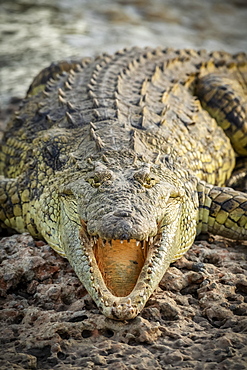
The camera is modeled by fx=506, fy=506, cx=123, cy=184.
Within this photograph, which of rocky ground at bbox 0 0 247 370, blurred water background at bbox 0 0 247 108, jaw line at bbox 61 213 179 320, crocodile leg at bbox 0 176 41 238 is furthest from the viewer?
blurred water background at bbox 0 0 247 108

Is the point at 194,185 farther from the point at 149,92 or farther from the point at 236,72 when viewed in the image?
the point at 236,72

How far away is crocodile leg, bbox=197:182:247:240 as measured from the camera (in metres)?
4.17

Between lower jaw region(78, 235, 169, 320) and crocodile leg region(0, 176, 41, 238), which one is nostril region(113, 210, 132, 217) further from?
crocodile leg region(0, 176, 41, 238)

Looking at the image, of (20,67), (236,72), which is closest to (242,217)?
(236,72)

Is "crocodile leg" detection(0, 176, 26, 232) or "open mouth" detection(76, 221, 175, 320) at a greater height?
"open mouth" detection(76, 221, 175, 320)

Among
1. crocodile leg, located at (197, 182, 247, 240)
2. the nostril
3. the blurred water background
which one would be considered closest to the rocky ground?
crocodile leg, located at (197, 182, 247, 240)

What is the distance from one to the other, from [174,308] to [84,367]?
76 centimetres

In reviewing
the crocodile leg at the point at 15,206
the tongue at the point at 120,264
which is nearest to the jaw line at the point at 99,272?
the tongue at the point at 120,264

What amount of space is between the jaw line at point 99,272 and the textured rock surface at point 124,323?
0.51ft

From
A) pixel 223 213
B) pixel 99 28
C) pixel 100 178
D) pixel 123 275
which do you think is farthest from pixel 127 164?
pixel 99 28

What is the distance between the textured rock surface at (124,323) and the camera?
2.87m

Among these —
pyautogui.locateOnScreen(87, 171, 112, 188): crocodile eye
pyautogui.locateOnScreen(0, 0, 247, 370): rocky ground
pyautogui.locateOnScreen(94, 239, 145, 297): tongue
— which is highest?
pyautogui.locateOnScreen(87, 171, 112, 188): crocodile eye

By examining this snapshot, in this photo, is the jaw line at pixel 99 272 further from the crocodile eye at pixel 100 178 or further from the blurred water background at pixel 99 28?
the blurred water background at pixel 99 28

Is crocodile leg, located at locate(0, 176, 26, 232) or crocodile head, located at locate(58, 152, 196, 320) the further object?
crocodile leg, located at locate(0, 176, 26, 232)
